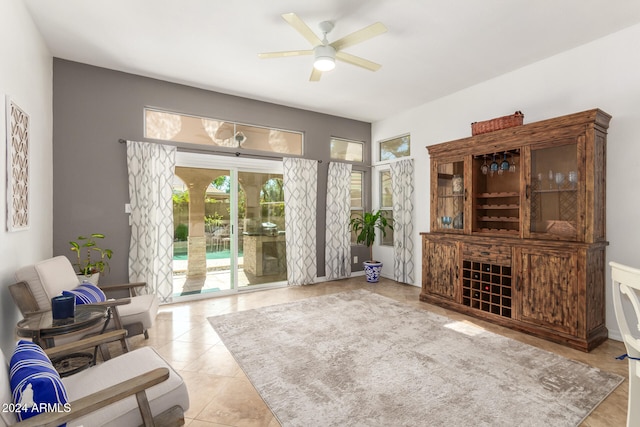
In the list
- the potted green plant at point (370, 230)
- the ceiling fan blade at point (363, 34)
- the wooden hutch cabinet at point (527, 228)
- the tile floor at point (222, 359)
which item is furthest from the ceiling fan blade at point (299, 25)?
the potted green plant at point (370, 230)

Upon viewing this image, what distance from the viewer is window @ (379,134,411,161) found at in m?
5.52

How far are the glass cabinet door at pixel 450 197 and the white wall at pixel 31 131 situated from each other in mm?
4379

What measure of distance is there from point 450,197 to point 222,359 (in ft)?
10.9

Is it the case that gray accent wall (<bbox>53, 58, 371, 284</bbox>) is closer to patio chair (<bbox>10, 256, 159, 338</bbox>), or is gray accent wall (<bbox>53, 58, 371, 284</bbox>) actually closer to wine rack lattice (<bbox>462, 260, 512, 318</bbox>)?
patio chair (<bbox>10, 256, 159, 338</bbox>)

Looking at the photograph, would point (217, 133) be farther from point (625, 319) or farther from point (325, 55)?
point (625, 319)

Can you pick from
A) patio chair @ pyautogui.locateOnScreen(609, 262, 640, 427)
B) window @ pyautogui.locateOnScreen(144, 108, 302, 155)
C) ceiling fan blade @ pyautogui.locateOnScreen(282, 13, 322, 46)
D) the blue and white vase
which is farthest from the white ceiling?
the blue and white vase

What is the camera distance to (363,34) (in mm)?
2541

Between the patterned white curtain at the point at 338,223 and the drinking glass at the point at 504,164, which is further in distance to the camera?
the patterned white curtain at the point at 338,223

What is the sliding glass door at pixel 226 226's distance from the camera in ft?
14.8

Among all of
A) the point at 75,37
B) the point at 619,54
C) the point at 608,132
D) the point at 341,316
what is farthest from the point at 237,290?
the point at 619,54

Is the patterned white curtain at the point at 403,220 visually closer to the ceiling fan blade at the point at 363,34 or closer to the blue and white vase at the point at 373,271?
the blue and white vase at the point at 373,271

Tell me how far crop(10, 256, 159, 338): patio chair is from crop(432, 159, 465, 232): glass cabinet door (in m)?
3.61

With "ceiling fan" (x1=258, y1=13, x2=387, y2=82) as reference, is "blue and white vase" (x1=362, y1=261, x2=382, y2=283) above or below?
below

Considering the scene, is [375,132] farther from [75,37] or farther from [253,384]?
[253,384]
